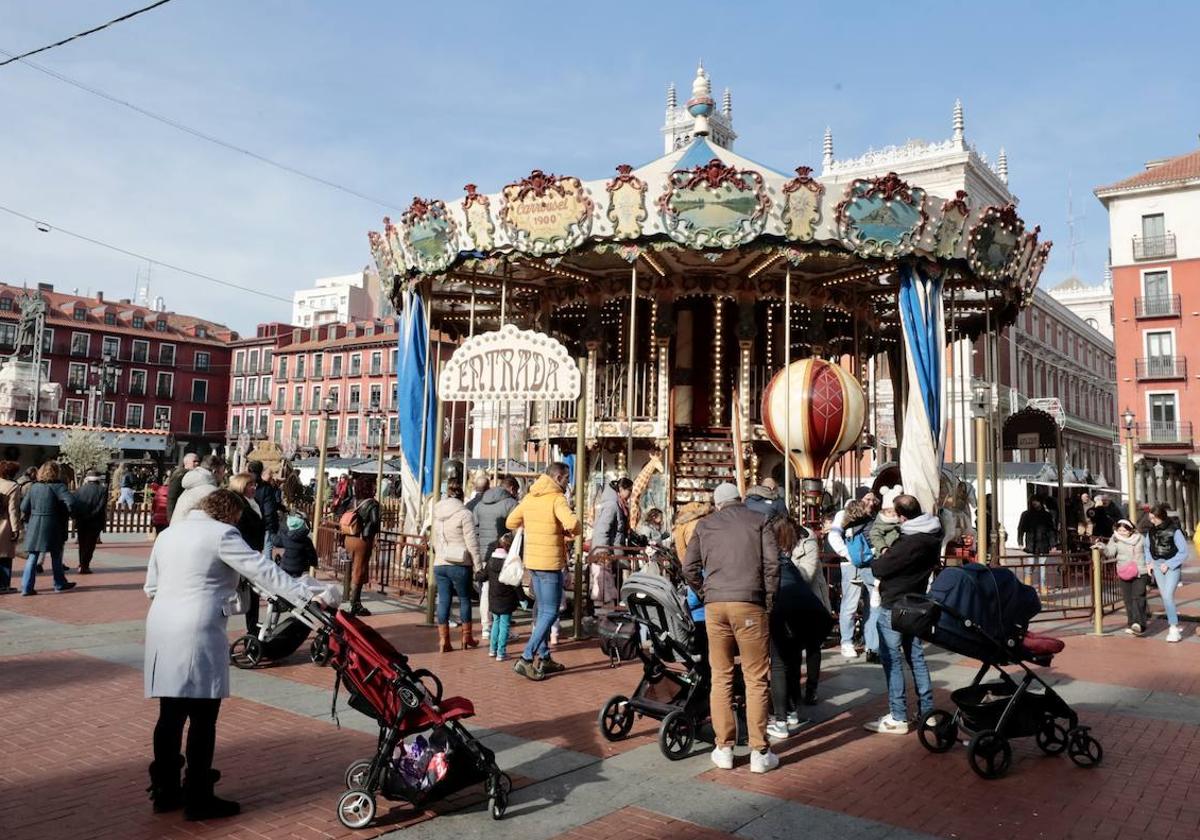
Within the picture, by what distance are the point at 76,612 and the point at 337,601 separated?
315 inches

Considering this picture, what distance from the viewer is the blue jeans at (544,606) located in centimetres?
769

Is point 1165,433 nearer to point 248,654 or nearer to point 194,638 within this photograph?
point 248,654

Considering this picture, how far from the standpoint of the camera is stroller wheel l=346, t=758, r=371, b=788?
177 inches

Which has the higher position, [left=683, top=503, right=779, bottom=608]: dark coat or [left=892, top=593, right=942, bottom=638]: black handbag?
[left=683, top=503, right=779, bottom=608]: dark coat

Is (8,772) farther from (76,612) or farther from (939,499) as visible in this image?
(939,499)

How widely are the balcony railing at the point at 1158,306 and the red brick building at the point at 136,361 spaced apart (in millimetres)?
66625

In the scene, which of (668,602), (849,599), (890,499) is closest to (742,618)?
(668,602)

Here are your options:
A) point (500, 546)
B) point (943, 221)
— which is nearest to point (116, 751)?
point (500, 546)

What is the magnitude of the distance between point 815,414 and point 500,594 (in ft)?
17.3

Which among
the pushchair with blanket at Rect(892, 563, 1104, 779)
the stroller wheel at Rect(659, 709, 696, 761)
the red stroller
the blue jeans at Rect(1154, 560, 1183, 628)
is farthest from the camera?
the blue jeans at Rect(1154, 560, 1183, 628)

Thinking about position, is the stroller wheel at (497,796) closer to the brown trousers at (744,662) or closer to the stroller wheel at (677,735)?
the stroller wheel at (677,735)

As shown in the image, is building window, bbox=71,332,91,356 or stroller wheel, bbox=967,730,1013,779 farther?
building window, bbox=71,332,91,356

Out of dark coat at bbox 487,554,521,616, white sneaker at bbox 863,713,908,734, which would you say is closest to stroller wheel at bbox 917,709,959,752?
white sneaker at bbox 863,713,908,734

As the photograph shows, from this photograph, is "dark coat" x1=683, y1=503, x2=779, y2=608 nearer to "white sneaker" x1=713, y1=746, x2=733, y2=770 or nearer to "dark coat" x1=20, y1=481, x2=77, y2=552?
"white sneaker" x1=713, y1=746, x2=733, y2=770
